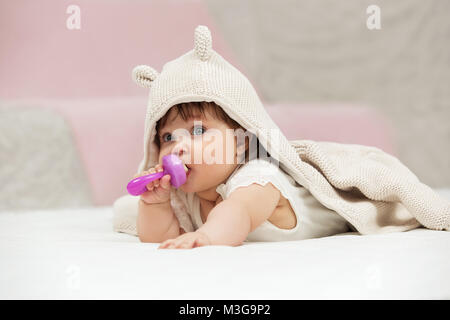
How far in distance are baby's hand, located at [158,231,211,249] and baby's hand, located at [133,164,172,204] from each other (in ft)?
0.43

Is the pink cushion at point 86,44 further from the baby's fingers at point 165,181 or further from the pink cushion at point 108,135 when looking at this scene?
the baby's fingers at point 165,181

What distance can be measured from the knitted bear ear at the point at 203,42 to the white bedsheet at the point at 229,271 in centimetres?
37

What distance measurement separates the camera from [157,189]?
957 millimetres

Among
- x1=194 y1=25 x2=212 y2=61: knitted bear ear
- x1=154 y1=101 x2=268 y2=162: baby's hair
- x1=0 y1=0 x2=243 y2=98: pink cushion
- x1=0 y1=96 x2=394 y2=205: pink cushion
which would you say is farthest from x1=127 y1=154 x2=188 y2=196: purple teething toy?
x1=0 y1=0 x2=243 y2=98: pink cushion

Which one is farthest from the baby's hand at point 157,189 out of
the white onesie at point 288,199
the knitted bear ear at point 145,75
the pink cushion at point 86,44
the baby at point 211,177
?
the pink cushion at point 86,44

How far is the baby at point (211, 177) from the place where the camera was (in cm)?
94

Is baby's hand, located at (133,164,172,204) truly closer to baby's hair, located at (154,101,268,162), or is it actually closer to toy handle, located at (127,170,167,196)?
toy handle, located at (127,170,167,196)

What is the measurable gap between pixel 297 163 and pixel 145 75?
13.4 inches

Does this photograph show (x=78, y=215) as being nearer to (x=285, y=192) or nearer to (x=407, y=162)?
(x=285, y=192)

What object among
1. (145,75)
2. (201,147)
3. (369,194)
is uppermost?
(145,75)

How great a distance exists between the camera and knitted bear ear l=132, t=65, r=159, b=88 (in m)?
1.07

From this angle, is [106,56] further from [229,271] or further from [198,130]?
[229,271]

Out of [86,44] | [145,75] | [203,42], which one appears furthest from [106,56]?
[203,42]

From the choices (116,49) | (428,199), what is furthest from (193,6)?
(428,199)
